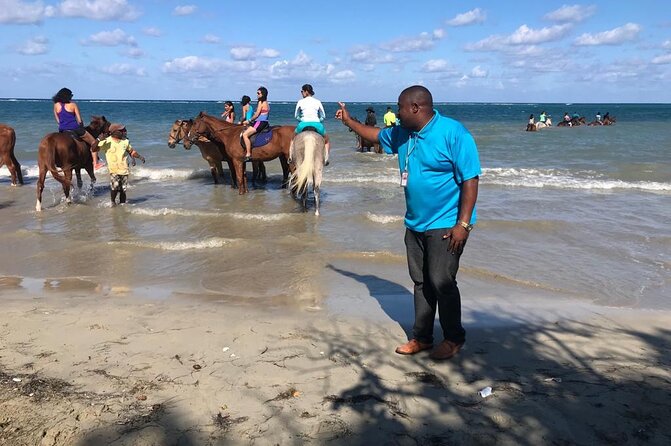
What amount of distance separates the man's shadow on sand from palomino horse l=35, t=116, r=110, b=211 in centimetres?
704

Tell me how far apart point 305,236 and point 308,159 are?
2.35 m

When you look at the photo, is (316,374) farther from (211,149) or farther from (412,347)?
(211,149)

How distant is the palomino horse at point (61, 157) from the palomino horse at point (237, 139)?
2368mm

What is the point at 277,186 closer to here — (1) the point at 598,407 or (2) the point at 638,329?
(2) the point at 638,329

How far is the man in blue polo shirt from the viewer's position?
3635mm

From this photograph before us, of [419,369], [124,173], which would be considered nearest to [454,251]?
[419,369]

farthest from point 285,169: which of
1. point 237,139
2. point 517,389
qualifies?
point 517,389

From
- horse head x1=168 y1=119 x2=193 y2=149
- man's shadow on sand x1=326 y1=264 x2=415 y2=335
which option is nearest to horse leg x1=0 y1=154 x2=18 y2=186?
horse head x1=168 y1=119 x2=193 y2=149

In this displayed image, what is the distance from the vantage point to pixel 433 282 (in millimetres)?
3889

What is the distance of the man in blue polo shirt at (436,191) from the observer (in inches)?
143

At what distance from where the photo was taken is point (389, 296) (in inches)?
Answer: 226

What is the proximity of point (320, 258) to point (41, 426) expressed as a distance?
15.1ft

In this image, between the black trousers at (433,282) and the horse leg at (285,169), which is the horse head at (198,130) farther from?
the black trousers at (433,282)

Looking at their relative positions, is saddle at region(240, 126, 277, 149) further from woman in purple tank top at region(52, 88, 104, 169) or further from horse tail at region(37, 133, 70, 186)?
horse tail at region(37, 133, 70, 186)
